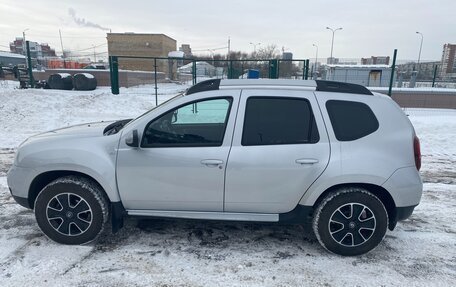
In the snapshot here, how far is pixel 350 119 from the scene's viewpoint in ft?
10.1

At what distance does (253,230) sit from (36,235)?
252cm

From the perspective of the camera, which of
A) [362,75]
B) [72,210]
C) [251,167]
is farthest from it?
[362,75]

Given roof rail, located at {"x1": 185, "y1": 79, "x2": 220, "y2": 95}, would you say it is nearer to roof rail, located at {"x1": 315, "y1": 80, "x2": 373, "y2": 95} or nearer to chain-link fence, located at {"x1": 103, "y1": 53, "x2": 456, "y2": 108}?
roof rail, located at {"x1": 315, "y1": 80, "x2": 373, "y2": 95}

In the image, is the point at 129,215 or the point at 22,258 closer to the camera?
the point at 22,258

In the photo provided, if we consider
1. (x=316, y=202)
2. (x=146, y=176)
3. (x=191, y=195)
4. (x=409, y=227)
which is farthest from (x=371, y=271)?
(x=146, y=176)

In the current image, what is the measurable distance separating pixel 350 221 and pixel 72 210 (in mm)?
2921

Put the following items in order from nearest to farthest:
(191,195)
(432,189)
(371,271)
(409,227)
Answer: (371,271) → (191,195) → (409,227) → (432,189)

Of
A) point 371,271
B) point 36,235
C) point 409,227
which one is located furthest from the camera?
point 409,227

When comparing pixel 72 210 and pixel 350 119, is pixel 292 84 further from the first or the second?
pixel 72 210

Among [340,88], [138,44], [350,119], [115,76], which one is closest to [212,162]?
[350,119]

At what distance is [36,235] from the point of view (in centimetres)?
347

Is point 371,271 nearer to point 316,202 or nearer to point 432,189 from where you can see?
point 316,202

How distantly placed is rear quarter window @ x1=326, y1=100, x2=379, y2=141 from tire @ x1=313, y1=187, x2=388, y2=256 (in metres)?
0.56

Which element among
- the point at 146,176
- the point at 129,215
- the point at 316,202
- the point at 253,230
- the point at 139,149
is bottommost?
the point at 253,230
